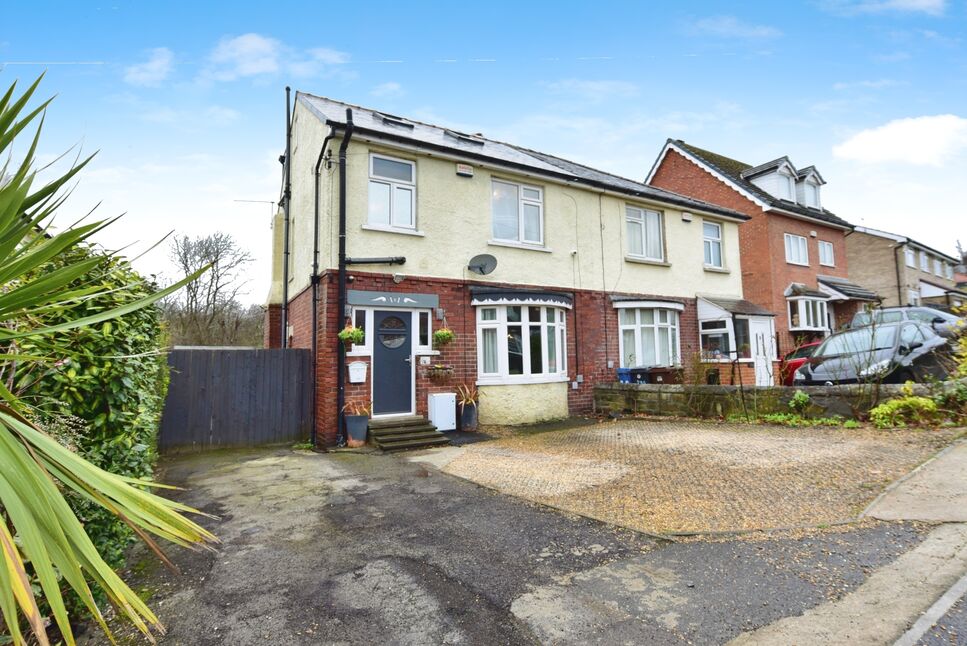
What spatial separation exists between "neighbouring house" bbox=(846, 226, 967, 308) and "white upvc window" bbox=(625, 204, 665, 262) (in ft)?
59.9

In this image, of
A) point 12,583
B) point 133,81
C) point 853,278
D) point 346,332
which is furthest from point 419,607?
point 853,278

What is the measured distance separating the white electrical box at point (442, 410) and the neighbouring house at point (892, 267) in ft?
83.9

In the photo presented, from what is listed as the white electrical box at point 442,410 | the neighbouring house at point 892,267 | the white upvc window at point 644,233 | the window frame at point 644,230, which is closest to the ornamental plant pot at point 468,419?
the white electrical box at point 442,410

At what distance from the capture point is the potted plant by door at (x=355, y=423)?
815 cm

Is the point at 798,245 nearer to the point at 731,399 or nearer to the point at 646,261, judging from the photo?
the point at 646,261

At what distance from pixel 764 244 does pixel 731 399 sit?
37.3 feet

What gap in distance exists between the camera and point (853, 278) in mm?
25969

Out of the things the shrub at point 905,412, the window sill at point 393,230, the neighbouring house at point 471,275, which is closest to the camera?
the shrub at point 905,412

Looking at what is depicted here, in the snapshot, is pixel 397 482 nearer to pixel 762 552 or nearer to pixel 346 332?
pixel 346 332

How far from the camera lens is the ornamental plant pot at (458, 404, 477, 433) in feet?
30.9

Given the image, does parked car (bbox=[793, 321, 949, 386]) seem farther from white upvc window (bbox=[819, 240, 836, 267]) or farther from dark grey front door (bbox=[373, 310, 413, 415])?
white upvc window (bbox=[819, 240, 836, 267])

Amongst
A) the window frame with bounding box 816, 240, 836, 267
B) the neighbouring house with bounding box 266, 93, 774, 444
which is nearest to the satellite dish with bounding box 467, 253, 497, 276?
the neighbouring house with bounding box 266, 93, 774, 444

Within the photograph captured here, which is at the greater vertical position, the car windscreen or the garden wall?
the car windscreen

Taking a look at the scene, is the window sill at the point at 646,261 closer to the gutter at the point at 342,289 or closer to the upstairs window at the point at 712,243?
the upstairs window at the point at 712,243
